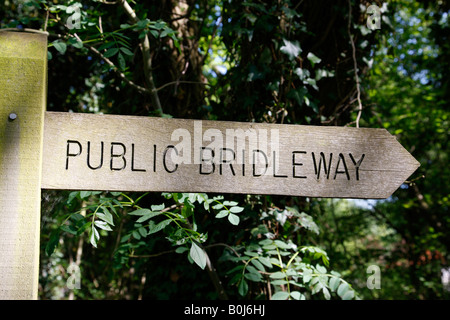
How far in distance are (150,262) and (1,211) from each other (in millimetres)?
1987

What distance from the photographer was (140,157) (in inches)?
47.2

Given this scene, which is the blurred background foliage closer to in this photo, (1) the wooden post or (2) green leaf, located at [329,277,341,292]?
(2) green leaf, located at [329,277,341,292]

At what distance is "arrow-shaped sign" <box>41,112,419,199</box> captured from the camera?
117cm

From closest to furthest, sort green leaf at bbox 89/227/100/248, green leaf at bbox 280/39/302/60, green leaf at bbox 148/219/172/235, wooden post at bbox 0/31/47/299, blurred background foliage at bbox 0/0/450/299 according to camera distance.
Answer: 1. wooden post at bbox 0/31/47/299
2. green leaf at bbox 89/227/100/248
3. green leaf at bbox 148/219/172/235
4. blurred background foliage at bbox 0/0/450/299
5. green leaf at bbox 280/39/302/60

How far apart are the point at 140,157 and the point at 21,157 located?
1.03ft

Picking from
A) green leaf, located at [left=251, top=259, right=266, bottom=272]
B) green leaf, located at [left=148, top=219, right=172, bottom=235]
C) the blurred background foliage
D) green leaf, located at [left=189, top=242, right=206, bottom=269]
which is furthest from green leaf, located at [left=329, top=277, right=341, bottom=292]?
green leaf, located at [left=148, top=219, right=172, bottom=235]

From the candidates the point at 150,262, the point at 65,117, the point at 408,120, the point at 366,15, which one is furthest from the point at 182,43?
the point at 408,120

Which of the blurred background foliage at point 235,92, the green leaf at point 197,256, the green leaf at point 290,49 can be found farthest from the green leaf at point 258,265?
the green leaf at point 290,49

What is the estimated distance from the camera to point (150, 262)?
2.95 meters

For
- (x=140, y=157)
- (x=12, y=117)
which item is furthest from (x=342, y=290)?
(x=12, y=117)

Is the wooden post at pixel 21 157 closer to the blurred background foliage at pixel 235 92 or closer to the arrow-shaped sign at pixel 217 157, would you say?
the arrow-shaped sign at pixel 217 157

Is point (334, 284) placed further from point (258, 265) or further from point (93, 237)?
point (93, 237)

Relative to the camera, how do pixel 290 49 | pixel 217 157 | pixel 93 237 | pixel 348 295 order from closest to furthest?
pixel 217 157 < pixel 93 237 < pixel 348 295 < pixel 290 49
